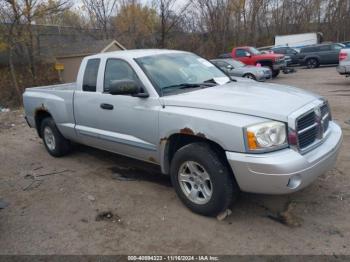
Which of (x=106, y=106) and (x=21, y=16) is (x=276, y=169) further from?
(x=21, y=16)

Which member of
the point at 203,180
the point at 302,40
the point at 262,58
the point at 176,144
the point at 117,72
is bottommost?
the point at 203,180

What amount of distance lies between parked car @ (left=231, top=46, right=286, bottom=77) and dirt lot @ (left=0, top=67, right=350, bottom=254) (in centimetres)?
1446

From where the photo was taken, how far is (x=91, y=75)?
16.6 feet

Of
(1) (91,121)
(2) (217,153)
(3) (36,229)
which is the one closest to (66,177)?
(1) (91,121)

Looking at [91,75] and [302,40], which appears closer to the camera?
[91,75]

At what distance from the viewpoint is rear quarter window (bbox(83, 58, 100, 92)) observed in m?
4.96

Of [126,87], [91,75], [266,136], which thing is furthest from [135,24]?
[266,136]

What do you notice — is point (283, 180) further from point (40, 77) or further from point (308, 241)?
point (40, 77)

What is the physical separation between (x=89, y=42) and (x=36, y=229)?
34.5 metres

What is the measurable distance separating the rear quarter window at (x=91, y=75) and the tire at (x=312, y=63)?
21835 millimetres

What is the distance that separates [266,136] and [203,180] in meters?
0.88

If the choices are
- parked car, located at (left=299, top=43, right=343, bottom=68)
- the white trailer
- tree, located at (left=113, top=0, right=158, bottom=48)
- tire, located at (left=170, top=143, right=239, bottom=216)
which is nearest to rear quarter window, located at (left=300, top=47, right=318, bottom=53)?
parked car, located at (left=299, top=43, right=343, bottom=68)

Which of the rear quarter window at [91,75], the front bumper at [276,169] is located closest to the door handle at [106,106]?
the rear quarter window at [91,75]

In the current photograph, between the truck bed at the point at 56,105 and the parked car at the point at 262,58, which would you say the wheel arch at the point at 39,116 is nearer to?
the truck bed at the point at 56,105
